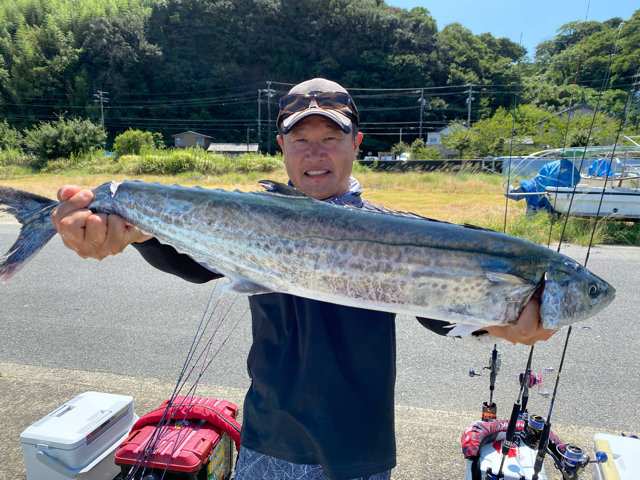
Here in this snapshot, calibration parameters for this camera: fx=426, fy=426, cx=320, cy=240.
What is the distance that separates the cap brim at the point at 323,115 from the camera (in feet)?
7.04

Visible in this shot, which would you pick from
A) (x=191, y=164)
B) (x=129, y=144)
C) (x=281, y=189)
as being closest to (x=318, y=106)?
(x=281, y=189)

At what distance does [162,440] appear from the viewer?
2.55m

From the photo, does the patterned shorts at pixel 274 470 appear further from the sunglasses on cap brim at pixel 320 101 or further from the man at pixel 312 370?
the sunglasses on cap brim at pixel 320 101

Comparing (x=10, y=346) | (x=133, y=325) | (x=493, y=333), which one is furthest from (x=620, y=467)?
(x=10, y=346)

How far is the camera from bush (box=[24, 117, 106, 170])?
147 feet

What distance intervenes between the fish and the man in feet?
0.60

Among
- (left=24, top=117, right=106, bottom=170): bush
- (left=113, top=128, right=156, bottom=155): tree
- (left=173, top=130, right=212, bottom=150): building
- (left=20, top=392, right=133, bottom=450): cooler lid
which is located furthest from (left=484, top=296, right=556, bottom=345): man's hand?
(left=173, top=130, right=212, bottom=150): building

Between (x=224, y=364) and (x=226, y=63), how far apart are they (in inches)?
3983

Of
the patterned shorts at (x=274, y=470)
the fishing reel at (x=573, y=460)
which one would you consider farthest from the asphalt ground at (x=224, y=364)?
the patterned shorts at (x=274, y=470)

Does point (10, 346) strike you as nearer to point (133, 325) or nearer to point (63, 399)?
point (133, 325)

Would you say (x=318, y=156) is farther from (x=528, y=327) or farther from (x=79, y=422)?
(x=79, y=422)

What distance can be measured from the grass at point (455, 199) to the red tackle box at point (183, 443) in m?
2.71

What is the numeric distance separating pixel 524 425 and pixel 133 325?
16.6 feet

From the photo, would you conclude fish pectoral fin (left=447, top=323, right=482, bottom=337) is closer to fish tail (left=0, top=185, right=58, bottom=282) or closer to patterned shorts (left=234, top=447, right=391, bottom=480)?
patterned shorts (left=234, top=447, right=391, bottom=480)
